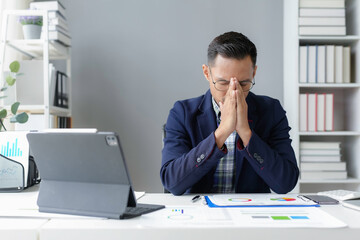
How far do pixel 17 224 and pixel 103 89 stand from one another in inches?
81.3

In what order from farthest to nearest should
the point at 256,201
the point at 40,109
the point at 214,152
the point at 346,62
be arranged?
1. the point at 346,62
2. the point at 40,109
3. the point at 214,152
4. the point at 256,201

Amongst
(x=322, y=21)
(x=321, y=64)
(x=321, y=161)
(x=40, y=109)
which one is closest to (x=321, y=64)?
(x=321, y=64)

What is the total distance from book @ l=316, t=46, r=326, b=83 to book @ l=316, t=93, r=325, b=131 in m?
0.11

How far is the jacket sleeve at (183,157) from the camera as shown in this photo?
1.26 metres

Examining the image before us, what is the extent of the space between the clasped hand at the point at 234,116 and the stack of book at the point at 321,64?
132 centimetres

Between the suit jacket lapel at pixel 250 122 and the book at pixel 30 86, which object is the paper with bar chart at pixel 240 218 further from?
the book at pixel 30 86

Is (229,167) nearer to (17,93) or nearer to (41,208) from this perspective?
(41,208)

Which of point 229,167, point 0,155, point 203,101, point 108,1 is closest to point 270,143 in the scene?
point 229,167

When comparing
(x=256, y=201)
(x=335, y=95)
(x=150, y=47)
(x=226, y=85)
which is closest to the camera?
(x=256, y=201)

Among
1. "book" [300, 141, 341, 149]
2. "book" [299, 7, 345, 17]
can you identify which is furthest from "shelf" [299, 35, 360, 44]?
"book" [300, 141, 341, 149]

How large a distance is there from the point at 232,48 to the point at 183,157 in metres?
0.42

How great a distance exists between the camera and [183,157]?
1339mm

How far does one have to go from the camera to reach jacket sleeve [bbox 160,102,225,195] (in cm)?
126

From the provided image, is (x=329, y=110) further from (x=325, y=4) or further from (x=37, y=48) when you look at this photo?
(x=37, y=48)
